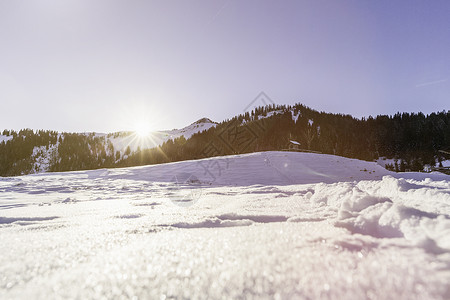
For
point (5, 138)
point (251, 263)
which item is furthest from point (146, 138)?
point (251, 263)

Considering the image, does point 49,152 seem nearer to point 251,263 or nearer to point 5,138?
point 5,138

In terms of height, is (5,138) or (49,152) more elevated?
(5,138)

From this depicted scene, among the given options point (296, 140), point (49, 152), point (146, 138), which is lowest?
point (49, 152)

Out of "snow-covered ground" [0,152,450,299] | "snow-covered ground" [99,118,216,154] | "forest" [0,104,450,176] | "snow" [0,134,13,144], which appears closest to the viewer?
"snow-covered ground" [0,152,450,299]

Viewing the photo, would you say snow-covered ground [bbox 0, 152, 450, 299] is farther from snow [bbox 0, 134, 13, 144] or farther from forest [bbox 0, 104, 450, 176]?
snow [bbox 0, 134, 13, 144]

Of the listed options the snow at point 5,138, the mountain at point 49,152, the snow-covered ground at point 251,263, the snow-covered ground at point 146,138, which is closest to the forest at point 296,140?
the mountain at point 49,152

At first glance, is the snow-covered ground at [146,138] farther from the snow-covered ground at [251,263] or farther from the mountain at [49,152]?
the snow-covered ground at [251,263]

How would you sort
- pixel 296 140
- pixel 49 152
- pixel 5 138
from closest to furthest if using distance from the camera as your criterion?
pixel 296 140
pixel 5 138
pixel 49 152

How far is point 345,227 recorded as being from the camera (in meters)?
1.01

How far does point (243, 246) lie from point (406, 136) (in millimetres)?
69211

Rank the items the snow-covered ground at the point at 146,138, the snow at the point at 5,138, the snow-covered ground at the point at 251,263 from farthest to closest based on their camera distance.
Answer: the snow-covered ground at the point at 146,138
the snow at the point at 5,138
the snow-covered ground at the point at 251,263

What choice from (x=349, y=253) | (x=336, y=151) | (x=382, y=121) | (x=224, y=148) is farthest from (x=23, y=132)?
(x=382, y=121)

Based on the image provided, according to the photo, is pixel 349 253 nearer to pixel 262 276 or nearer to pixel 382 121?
pixel 262 276

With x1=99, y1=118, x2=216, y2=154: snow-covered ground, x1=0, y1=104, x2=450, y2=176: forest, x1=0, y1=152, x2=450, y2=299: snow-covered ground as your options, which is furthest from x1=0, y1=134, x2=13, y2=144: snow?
x1=0, y1=152, x2=450, y2=299: snow-covered ground
